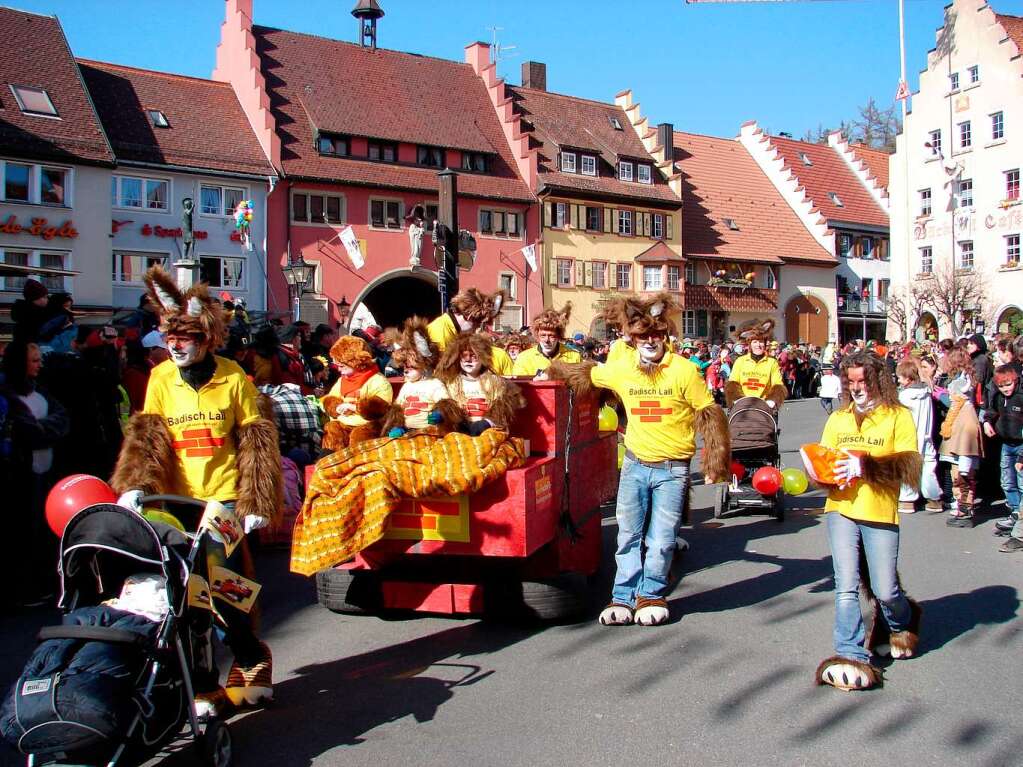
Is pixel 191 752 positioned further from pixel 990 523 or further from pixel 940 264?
pixel 940 264

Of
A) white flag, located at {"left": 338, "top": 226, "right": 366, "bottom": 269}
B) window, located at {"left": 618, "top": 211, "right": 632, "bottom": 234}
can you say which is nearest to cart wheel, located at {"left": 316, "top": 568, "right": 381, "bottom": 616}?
white flag, located at {"left": 338, "top": 226, "right": 366, "bottom": 269}

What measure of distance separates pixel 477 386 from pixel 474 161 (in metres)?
36.7

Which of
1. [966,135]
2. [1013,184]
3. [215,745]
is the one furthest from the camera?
[966,135]

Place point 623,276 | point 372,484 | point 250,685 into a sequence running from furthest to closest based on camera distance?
1. point 623,276
2. point 372,484
3. point 250,685

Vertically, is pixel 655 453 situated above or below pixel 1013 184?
below

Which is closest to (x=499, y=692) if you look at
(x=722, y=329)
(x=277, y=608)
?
(x=277, y=608)

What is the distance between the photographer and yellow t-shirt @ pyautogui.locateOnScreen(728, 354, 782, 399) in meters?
10.9

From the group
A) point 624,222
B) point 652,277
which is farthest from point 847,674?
point 652,277

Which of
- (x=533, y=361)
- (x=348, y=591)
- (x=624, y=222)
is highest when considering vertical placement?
(x=624, y=222)

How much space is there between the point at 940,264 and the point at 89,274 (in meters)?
37.9

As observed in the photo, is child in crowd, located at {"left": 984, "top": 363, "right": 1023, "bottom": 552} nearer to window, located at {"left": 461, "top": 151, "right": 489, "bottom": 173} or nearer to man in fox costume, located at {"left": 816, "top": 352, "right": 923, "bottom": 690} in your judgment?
man in fox costume, located at {"left": 816, "top": 352, "right": 923, "bottom": 690}

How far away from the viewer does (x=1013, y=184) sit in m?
46.4

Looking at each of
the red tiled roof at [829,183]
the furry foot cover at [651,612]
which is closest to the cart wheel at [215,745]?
the furry foot cover at [651,612]

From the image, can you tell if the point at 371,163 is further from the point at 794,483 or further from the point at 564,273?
the point at 794,483
